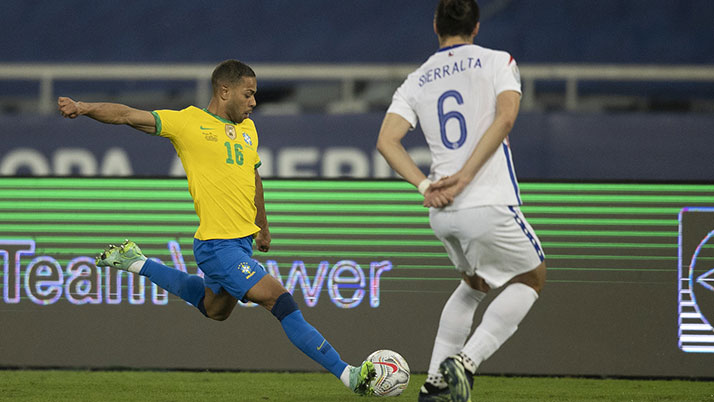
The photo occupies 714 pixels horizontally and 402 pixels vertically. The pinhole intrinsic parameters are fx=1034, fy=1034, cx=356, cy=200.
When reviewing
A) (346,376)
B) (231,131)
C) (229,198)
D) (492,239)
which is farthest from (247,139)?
(492,239)

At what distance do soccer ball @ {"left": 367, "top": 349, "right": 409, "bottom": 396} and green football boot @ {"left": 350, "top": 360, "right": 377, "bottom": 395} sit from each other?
3cm

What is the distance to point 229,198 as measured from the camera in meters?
5.05

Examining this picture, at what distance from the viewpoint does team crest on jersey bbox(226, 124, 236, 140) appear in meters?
5.14

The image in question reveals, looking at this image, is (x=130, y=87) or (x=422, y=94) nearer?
(x=422, y=94)

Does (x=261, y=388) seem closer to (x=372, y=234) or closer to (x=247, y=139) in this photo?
(x=372, y=234)

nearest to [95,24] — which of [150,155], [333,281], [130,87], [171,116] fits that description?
[130,87]

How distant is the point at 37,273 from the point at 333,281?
201 centimetres

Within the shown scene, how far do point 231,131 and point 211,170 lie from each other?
0.80 feet

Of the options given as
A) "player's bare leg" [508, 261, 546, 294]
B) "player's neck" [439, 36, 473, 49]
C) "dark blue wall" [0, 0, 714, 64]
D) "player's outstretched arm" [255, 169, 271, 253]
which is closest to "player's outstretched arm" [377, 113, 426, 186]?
"player's neck" [439, 36, 473, 49]

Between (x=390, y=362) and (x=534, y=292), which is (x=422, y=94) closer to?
(x=534, y=292)

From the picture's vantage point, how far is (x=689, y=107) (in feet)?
29.8

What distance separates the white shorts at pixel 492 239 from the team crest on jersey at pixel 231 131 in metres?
1.30

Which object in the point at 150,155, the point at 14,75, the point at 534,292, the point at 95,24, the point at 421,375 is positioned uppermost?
the point at 95,24

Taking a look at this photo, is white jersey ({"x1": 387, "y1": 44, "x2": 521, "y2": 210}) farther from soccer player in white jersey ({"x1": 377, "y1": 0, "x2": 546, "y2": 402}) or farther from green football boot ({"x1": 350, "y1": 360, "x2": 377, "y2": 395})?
green football boot ({"x1": 350, "y1": 360, "x2": 377, "y2": 395})
